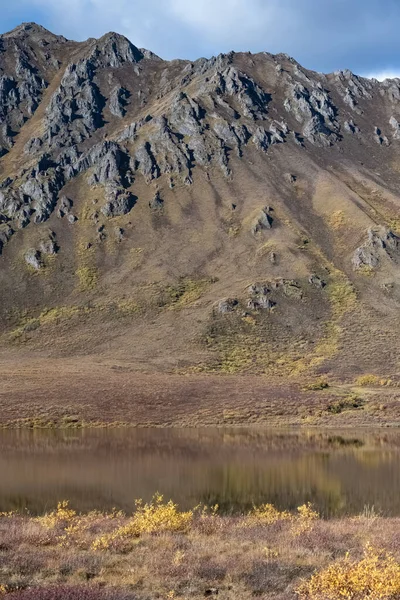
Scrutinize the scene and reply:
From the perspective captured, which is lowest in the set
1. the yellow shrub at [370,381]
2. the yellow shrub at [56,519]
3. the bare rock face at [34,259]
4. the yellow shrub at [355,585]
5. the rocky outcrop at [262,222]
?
the yellow shrub at [56,519]

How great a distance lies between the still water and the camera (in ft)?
94.8

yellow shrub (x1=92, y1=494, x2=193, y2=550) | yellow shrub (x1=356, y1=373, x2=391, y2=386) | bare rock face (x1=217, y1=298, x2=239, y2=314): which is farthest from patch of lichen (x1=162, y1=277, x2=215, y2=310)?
yellow shrub (x1=92, y1=494, x2=193, y2=550)

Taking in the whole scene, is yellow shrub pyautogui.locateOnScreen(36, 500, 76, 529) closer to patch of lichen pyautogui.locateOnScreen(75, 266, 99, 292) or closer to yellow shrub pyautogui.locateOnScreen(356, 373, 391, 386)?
yellow shrub pyautogui.locateOnScreen(356, 373, 391, 386)

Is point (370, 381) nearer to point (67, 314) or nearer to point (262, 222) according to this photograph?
point (67, 314)

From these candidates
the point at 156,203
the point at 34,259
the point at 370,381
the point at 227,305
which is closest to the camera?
the point at 370,381

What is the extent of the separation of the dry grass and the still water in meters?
5.31

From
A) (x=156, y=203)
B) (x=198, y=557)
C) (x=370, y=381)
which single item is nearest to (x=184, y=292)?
(x=156, y=203)

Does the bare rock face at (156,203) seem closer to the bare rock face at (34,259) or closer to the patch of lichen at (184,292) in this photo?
the bare rock face at (34,259)

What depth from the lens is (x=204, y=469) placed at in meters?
37.5

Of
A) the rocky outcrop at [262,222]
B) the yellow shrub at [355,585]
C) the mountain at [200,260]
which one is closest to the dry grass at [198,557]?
the yellow shrub at [355,585]

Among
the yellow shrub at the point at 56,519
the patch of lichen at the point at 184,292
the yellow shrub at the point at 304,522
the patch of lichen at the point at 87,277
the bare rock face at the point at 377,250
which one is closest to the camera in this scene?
the yellow shrub at the point at 304,522

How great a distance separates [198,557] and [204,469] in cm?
2155

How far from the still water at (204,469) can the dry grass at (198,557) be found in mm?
5313

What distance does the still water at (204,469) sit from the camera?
94.8 ft
